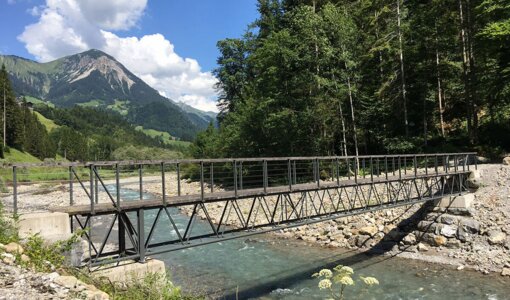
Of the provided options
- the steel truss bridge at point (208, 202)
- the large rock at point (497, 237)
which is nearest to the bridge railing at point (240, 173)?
the steel truss bridge at point (208, 202)

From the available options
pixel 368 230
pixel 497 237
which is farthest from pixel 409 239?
pixel 497 237

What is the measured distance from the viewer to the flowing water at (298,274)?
51.2ft

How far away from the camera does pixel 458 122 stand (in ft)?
129

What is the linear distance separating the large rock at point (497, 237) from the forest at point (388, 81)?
13425 millimetres

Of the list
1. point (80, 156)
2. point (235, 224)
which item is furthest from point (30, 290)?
point (80, 156)

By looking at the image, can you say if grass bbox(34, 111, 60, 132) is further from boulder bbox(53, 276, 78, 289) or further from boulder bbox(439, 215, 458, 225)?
boulder bbox(53, 276, 78, 289)

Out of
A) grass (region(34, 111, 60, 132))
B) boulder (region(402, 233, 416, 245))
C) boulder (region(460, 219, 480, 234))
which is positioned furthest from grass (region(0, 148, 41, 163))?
boulder (region(460, 219, 480, 234))

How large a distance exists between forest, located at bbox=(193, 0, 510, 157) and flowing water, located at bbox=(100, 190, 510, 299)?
16427 mm

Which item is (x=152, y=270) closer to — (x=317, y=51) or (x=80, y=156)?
(x=317, y=51)

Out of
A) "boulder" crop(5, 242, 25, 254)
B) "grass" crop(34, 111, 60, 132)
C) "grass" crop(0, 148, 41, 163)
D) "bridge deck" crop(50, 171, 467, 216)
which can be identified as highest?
"grass" crop(34, 111, 60, 132)

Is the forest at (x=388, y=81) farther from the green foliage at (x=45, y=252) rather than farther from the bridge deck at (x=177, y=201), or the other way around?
the green foliage at (x=45, y=252)

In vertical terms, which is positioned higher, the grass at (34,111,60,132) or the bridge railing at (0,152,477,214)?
the grass at (34,111,60,132)

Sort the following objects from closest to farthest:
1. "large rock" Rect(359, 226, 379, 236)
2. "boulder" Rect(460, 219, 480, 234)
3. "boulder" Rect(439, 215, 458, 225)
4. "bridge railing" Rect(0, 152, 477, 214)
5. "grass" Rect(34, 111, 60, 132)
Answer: "bridge railing" Rect(0, 152, 477, 214) < "boulder" Rect(460, 219, 480, 234) < "boulder" Rect(439, 215, 458, 225) < "large rock" Rect(359, 226, 379, 236) < "grass" Rect(34, 111, 60, 132)

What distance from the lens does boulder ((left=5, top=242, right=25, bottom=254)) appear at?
7.48 metres
